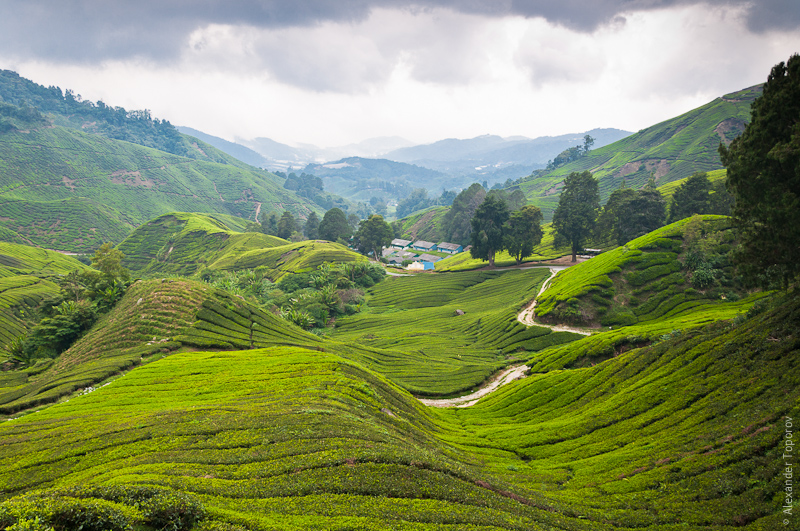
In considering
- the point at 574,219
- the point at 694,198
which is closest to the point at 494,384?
the point at 574,219

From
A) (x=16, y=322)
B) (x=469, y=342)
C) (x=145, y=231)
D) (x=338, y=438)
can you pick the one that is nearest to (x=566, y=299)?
(x=469, y=342)

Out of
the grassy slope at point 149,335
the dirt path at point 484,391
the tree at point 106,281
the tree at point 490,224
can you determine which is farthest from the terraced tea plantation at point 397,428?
the tree at point 490,224

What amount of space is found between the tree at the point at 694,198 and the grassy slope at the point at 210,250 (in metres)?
88.3

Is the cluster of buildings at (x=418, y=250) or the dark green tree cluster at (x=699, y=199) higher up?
the dark green tree cluster at (x=699, y=199)

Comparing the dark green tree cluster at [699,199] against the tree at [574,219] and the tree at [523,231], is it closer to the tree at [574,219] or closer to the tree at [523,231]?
the tree at [574,219]

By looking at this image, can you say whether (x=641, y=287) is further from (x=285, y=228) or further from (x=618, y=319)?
(x=285, y=228)

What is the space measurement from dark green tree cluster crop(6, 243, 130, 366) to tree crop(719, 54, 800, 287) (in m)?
68.3

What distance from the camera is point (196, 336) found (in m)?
40.7

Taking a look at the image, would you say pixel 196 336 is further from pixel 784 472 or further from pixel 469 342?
pixel 784 472

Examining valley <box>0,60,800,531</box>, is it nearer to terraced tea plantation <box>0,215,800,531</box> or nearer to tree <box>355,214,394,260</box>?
terraced tea plantation <box>0,215,800,531</box>

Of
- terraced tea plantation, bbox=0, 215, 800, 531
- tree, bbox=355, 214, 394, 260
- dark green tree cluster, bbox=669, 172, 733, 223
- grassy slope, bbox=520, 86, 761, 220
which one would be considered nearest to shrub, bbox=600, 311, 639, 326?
terraced tea plantation, bbox=0, 215, 800, 531

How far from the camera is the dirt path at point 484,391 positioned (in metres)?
38.2

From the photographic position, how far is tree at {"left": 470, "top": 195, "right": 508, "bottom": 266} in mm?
89188

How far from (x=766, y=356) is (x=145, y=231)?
200 meters
